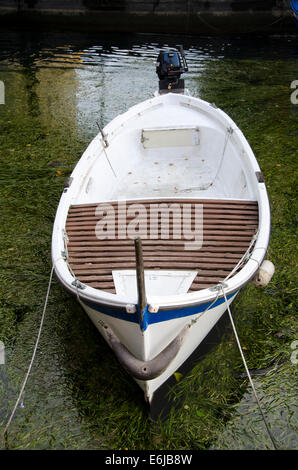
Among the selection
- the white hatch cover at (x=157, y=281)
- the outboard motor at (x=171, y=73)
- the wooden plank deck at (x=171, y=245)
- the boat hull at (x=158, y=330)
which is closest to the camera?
the boat hull at (x=158, y=330)

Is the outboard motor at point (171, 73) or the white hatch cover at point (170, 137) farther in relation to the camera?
the outboard motor at point (171, 73)

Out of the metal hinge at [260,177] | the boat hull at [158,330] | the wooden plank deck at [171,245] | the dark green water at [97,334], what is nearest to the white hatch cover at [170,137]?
the dark green water at [97,334]

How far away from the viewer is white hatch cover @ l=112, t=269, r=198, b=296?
4.11 metres

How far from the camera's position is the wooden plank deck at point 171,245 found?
4316 mm

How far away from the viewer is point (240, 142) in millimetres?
6246

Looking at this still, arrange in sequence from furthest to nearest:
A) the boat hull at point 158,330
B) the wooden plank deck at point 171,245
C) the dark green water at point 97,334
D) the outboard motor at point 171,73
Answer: the outboard motor at point 171,73 → the wooden plank deck at point 171,245 → the dark green water at point 97,334 → the boat hull at point 158,330

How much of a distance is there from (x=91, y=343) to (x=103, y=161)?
2.88 metres

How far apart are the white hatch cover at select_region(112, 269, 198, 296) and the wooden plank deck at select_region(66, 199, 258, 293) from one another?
0.06 m

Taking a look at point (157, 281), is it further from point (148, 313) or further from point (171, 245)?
point (148, 313)

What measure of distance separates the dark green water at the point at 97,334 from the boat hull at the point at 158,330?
0.36 metres

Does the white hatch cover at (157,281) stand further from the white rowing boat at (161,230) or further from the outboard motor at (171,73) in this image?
the outboard motor at (171,73)

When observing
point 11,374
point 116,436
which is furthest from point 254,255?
point 11,374
